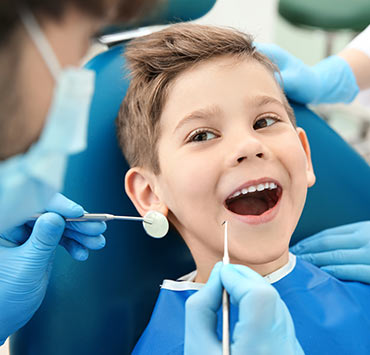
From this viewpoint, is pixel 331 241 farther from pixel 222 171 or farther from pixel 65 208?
pixel 65 208

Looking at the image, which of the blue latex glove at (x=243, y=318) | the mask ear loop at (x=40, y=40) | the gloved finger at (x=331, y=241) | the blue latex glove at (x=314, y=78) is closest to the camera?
the mask ear loop at (x=40, y=40)

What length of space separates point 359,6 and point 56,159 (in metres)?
2.27

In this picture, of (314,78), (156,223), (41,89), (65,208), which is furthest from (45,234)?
(314,78)

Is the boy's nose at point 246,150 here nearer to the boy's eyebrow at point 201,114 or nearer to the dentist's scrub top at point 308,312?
the boy's eyebrow at point 201,114

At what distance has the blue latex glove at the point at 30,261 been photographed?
1.17 meters

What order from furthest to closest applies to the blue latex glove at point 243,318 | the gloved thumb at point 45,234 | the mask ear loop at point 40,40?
the gloved thumb at point 45,234 < the blue latex glove at point 243,318 < the mask ear loop at point 40,40

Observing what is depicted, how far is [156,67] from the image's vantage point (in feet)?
4.42

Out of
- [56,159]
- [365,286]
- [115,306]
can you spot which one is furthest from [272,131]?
[56,159]

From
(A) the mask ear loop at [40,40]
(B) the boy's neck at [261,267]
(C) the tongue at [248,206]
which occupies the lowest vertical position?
(B) the boy's neck at [261,267]

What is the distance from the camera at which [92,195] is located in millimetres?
1408

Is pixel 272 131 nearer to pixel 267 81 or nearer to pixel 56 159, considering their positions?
pixel 267 81

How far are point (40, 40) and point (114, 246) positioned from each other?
922 millimetres

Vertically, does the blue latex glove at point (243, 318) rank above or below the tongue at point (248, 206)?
above

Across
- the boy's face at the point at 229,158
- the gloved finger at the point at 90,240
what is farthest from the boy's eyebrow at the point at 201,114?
the gloved finger at the point at 90,240
